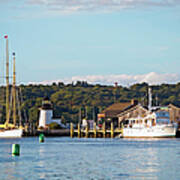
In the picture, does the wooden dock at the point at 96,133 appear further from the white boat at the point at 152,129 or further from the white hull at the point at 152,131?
the white boat at the point at 152,129

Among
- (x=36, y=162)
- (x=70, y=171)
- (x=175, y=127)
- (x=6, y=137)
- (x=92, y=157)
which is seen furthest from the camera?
(x=6, y=137)

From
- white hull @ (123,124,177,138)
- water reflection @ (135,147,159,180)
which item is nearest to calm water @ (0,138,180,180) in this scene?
water reflection @ (135,147,159,180)

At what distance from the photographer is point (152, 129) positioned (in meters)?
126

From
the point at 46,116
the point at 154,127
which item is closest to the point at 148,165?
the point at 154,127

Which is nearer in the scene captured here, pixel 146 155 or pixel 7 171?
pixel 7 171

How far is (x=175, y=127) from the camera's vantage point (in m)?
124

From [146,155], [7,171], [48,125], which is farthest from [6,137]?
[7,171]

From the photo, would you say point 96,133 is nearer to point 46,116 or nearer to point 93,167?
point 46,116

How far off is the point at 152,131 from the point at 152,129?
0.37 m

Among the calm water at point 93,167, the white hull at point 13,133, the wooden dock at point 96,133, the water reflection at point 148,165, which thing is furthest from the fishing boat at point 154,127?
the calm water at point 93,167

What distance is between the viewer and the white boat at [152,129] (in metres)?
124

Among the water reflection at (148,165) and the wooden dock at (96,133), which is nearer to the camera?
the water reflection at (148,165)

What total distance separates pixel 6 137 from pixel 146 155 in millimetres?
74154

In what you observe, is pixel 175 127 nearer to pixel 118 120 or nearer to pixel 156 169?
pixel 118 120
